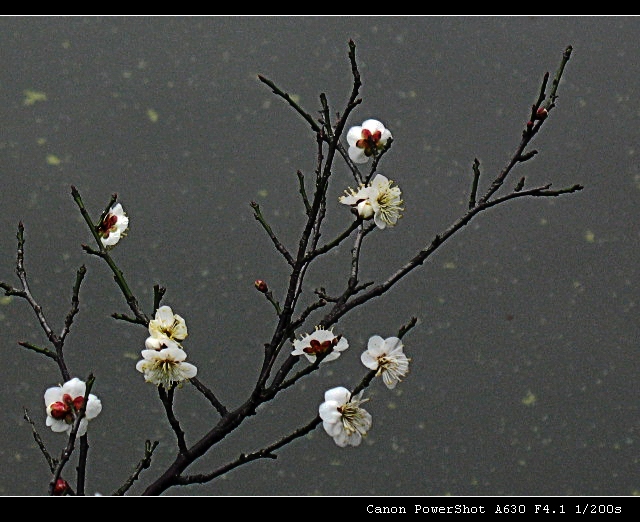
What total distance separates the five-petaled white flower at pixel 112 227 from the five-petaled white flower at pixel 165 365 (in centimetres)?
14

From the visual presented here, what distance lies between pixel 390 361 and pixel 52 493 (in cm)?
26

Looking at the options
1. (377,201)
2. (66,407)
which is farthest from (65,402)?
(377,201)

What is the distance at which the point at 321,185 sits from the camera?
537 millimetres

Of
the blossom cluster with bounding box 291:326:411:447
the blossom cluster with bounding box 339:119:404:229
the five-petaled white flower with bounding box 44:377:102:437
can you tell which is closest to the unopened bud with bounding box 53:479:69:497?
the five-petaled white flower with bounding box 44:377:102:437

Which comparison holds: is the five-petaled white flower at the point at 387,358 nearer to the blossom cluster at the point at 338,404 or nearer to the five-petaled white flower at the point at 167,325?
the blossom cluster at the point at 338,404

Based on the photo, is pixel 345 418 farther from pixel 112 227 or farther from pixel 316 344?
pixel 112 227

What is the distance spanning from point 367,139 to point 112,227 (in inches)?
9.4

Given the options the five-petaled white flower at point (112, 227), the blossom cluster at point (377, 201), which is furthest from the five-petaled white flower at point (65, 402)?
the blossom cluster at point (377, 201)

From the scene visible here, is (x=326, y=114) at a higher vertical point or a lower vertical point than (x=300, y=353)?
higher

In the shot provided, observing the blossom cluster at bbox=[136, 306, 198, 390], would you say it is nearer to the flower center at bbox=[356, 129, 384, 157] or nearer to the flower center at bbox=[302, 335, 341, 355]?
the flower center at bbox=[302, 335, 341, 355]

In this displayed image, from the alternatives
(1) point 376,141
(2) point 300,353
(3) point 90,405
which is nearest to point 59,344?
(3) point 90,405

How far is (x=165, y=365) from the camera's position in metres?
0.51
